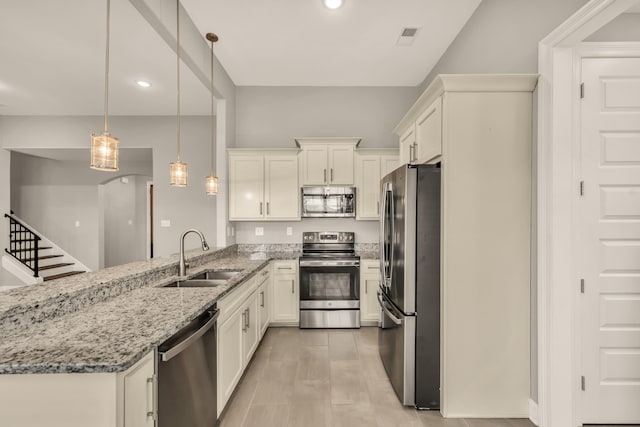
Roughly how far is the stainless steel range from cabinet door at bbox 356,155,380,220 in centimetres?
66

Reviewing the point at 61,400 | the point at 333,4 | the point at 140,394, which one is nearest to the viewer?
the point at 61,400

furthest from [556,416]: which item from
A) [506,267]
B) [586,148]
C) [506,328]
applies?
[586,148]

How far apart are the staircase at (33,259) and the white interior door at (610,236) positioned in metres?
6.65

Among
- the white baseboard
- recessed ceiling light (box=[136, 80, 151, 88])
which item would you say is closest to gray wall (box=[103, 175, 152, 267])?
recessed ceiling light (box=[136, 80, 151, 88])

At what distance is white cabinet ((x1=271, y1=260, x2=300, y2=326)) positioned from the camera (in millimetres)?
3844

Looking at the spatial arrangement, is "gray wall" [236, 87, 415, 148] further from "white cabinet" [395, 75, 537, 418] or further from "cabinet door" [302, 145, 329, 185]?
"white cabinet" [395, 75, 537, 418]

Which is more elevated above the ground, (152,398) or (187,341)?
(187,341)

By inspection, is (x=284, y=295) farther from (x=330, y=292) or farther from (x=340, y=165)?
(x=340, y=165)

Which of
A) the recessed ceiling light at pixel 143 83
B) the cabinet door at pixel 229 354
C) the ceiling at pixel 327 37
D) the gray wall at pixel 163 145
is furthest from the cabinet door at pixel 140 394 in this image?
the gray wall at pixel 163 145

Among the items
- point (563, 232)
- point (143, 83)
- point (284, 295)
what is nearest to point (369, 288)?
point (284, 295)

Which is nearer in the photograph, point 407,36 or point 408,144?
point 408,144

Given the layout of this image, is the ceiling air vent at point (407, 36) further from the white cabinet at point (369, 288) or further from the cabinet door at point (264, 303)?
the cabinet door at point (264, 303)

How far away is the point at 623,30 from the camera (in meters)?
1.96

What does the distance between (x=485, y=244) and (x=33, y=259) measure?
7128 millimetres
